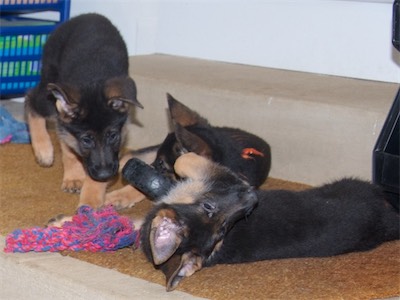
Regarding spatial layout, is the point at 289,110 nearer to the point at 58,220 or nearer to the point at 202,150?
the point at 202,150

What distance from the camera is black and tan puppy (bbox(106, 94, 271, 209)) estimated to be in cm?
377

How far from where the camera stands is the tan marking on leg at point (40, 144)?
4508 mm

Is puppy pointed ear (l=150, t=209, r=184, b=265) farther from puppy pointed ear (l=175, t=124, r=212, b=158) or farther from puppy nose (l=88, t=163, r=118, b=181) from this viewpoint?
puppy nose (l=88, t=163, r=118, b=181)

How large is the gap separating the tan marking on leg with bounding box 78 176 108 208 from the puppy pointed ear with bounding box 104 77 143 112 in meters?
0.40

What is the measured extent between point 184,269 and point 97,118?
131 cm

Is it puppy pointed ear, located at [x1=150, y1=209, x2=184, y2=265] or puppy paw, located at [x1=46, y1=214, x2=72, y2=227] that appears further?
puppy paw, located at [x1=46, y1=214, x2=72, y2=227]

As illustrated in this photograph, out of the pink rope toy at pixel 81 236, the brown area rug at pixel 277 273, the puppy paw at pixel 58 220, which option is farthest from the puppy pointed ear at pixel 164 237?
the puppy paw at pixel 58 220

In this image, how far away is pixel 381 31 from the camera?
487cm

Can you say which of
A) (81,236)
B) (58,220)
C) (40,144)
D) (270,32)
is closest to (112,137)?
(40,144)

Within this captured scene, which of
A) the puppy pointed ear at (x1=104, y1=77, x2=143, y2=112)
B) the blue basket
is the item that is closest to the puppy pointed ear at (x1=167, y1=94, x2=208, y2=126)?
the puppy pointed ear at (x1=104, y1=77, x2=143, y2=112)

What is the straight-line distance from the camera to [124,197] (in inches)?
159

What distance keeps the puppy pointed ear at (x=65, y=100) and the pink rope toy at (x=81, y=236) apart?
0.76 metres

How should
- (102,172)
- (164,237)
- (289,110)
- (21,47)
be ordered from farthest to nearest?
(21,47), (289,110), (102,172), (164,237)

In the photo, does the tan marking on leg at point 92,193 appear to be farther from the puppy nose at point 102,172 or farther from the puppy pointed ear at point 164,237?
the puppy pointed ear at point 164,237
